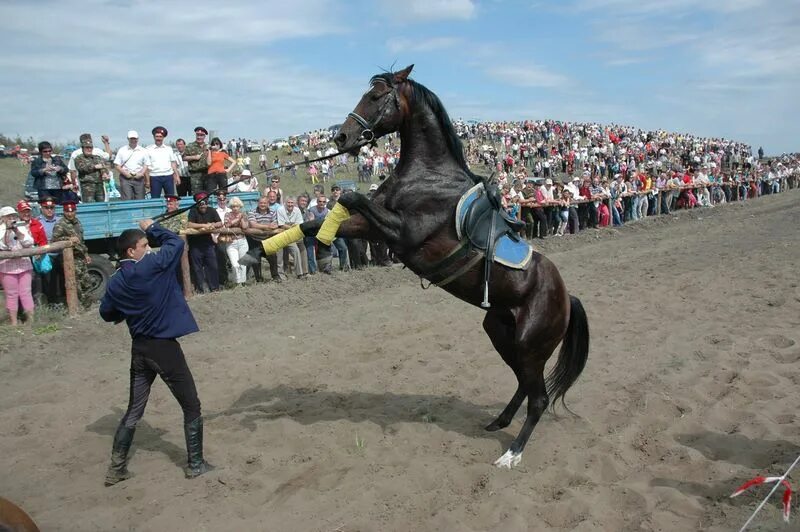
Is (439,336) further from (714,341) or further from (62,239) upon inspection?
(62,239)

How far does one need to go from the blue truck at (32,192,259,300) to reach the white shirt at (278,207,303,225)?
2.29 m

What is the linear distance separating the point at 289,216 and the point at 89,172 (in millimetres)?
3805

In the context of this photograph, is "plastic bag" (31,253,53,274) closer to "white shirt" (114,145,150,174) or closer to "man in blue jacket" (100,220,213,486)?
"white shirt" (114,145,150,174)

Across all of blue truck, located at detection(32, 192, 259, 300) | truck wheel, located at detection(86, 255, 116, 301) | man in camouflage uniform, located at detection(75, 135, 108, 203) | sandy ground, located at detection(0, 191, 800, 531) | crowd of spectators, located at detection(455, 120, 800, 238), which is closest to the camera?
sandy ground, located at detection(0, 191, 800, 531)

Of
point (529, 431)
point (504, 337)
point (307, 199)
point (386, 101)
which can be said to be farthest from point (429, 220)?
point (307, 199)

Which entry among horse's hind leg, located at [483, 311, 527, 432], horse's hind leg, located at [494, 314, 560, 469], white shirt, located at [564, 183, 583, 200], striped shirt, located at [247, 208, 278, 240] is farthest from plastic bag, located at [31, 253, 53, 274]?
white shirt, located at [564, 183, 583, 200]

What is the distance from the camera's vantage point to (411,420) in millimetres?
6227

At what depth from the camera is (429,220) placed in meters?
5.24

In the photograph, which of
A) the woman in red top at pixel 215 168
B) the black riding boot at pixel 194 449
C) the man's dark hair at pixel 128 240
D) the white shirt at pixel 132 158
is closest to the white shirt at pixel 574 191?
the woman in red top at pixel 215 168

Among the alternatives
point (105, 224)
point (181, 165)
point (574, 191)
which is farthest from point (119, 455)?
point (574, 191)

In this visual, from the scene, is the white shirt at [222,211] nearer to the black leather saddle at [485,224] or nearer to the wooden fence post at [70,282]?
the wooden fence post at [70,282]

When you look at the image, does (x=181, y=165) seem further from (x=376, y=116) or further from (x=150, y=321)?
(x=376, y=116)

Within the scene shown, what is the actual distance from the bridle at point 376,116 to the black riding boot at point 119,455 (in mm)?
3032

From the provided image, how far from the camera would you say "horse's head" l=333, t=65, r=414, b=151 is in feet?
16.8
